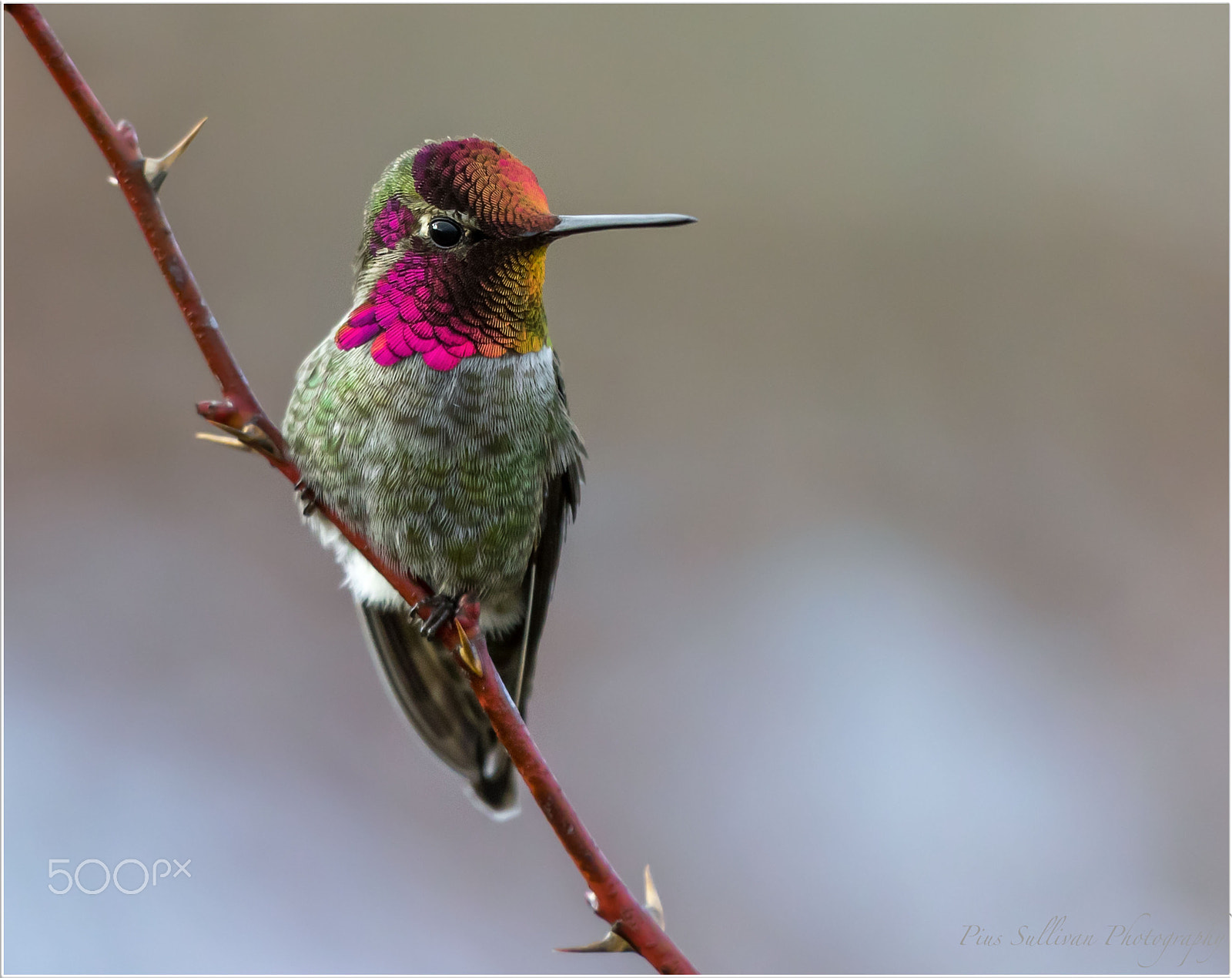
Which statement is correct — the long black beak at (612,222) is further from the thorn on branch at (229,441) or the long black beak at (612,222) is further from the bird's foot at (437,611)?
the bird's foot at (437,611)

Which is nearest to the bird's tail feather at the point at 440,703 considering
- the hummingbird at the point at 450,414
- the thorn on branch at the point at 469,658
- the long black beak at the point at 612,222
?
the hummingbird at the point at 450,414

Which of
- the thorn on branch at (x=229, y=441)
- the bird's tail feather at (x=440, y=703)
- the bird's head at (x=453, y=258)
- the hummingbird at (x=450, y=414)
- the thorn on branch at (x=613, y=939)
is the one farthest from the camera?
the bird's tail feather at (x=440, y=703)

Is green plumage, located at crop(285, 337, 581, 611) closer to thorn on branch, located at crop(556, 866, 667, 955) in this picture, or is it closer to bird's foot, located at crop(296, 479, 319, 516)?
bird's foot, located at crop(296, 479, 319, 516)

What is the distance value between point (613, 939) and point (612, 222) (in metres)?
0.76

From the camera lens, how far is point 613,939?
1.16 metres

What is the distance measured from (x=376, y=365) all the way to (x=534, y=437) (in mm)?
300

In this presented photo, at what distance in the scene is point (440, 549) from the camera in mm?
1888

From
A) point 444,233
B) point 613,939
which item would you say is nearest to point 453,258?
point 444,233

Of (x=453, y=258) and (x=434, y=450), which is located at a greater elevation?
(x=453, y=258)

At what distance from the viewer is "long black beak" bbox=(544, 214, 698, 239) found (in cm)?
102

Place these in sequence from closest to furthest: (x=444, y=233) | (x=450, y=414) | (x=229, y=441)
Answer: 1. (x=229, y=441)
2. (x=444, y=233)
3. (x=450, y=414)

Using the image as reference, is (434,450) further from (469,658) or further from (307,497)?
(469,658)

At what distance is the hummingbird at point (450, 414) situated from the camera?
154 cm

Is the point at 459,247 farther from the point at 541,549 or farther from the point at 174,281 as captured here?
the point at 541,549
